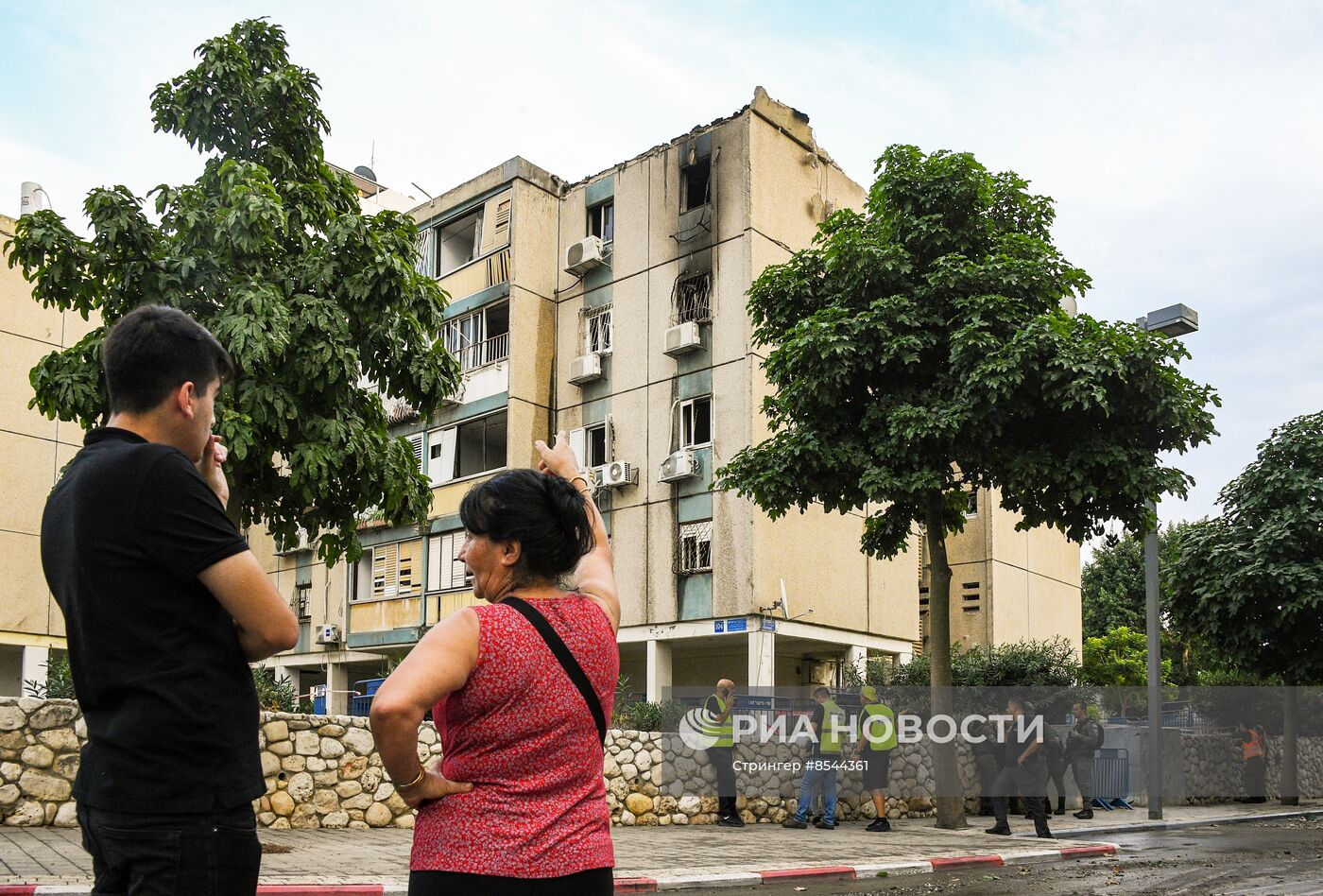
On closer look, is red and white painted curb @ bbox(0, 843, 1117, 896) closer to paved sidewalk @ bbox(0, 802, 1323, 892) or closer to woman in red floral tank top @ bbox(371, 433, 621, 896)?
paved sidewalk @ bbox(0, 802, 1323, 892)

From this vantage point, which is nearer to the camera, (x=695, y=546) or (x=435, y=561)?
(x=695, y=546)

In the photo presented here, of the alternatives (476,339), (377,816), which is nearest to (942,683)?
(377,816)

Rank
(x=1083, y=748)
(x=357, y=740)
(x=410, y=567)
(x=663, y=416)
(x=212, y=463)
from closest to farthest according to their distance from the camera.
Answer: (x=212, y=463), (x=357, y=740), (x=1083, y=748), (x=663, y=416), (x=410, y=567)

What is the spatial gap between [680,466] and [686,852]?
16.1 m

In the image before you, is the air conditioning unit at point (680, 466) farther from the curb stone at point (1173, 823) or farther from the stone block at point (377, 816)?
the stone block at point (377, 816)

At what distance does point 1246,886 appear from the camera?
1069cm

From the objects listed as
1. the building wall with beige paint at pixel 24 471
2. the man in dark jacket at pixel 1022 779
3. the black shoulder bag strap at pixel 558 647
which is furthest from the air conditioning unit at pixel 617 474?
the black shoulder bag strap at pixel 558 647

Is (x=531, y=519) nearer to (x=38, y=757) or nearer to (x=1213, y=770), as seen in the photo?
(x=38, y=757)

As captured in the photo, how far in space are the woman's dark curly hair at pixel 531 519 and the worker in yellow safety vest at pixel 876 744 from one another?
615 inches

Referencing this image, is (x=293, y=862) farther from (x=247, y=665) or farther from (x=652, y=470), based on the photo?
(x=652, y=470)

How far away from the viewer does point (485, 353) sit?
1377 inches

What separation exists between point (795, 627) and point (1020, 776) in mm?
11751

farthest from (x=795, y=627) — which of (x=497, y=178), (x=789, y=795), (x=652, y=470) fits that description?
(x=497, y=178)

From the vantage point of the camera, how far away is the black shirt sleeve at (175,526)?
9.00ft
